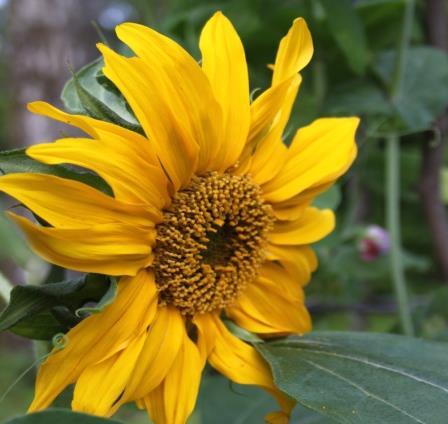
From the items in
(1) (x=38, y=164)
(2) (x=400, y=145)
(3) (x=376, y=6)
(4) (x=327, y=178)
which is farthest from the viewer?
(2) (x=400, y=145)

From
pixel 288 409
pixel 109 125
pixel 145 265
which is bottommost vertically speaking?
pixel 288 409

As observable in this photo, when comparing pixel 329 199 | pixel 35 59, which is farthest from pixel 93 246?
pixel 35 59

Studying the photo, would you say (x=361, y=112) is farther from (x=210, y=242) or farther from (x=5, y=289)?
(x=5, y=289)

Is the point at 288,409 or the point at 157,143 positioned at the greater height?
the point at 157,143

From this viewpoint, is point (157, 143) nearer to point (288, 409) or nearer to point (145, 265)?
point (145, 265)

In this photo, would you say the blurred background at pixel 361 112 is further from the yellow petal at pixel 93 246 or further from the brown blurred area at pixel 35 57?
the brown blurred area at pixel 35 57

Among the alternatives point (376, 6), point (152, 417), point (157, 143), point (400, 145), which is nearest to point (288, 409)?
point (152, 417)
